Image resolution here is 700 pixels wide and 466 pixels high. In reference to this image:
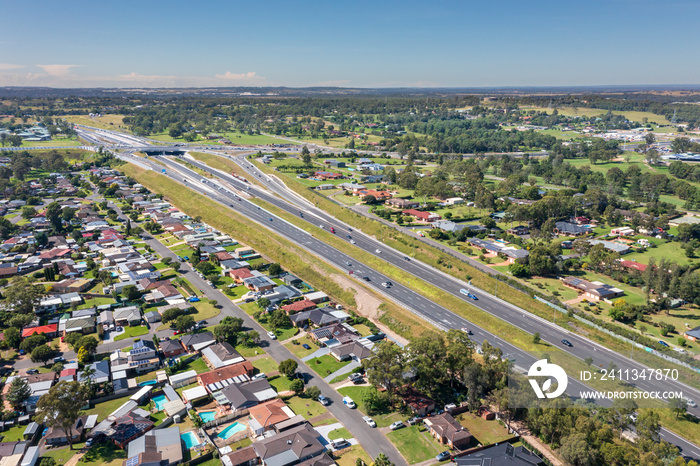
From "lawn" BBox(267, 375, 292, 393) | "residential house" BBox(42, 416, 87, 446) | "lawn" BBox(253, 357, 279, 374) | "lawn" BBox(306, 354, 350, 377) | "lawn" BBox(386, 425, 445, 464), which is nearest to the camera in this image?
"lawn" BBox(386, 425, 445, 464)

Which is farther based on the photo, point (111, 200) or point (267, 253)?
point (111, 200)

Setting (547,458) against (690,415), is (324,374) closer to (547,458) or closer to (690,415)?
(547,458)

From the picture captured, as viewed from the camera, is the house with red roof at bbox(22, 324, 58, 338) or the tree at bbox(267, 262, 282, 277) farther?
the tree at bbox(267, 262, 282, 277)

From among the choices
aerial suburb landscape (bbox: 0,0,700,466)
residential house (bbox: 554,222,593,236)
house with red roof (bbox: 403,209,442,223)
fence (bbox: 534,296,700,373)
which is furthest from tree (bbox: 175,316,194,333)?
residential house (bbox: 554,222,593,236)

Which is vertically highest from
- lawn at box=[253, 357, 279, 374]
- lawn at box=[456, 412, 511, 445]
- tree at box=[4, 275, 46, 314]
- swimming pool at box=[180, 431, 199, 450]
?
tree at box=[4, 275, 46, 314]

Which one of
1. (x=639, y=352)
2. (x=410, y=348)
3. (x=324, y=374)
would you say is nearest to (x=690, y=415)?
(x=639, y=352)

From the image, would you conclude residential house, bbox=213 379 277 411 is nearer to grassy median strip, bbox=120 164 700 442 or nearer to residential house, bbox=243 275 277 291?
grassy median strip, bbox=120 164 700 442
